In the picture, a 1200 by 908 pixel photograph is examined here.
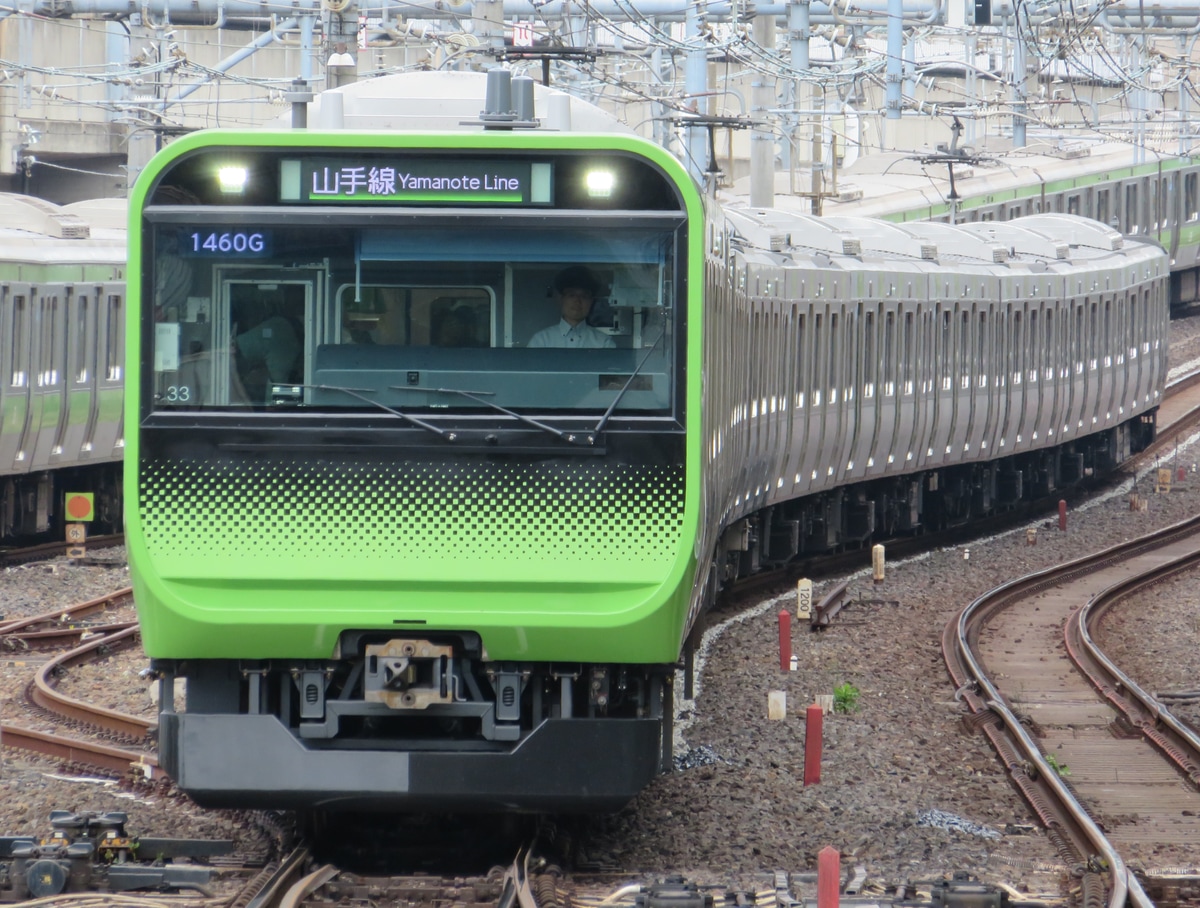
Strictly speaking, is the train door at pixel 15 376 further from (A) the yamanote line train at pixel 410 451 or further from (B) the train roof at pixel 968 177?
(B) the train roof at pixel 968 177

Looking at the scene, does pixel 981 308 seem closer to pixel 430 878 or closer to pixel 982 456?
pixel 982 456

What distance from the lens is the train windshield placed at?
271 inches

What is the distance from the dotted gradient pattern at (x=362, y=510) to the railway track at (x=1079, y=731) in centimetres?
228

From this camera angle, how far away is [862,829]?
8.46 meters

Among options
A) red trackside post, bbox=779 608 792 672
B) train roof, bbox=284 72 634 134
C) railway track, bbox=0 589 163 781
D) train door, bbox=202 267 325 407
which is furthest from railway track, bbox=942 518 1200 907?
railway track, bbox=0 589 163 781

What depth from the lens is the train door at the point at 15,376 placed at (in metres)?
18.4

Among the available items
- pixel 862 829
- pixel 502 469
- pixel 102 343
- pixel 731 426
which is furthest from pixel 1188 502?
pixel 502 469

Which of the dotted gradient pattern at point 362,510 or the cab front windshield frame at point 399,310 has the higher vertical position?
the cab front windshield frame at point 399,310

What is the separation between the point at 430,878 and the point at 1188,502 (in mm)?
20710

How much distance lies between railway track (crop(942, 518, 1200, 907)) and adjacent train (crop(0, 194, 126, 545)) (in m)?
8.65

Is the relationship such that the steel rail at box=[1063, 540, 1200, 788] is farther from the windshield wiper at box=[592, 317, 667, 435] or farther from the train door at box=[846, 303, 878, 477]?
the windshield wiper at box=[592, 317, 667, 435]

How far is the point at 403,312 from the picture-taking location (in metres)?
6.89

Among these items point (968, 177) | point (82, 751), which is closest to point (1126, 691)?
point (82, 751)

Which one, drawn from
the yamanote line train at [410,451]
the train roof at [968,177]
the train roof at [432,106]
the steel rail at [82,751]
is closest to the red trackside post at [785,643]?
the steel rail at [82,751]
